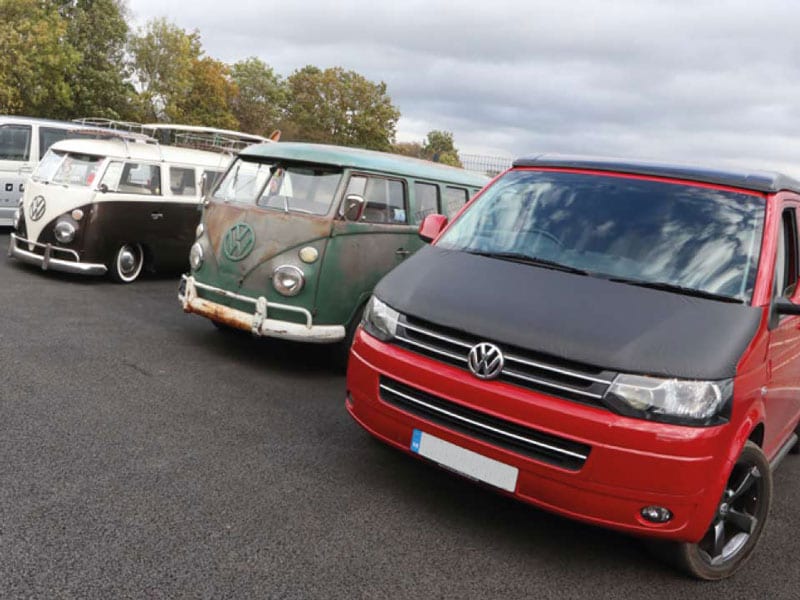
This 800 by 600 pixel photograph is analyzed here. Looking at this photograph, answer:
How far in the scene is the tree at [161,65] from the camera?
47062 millimetres

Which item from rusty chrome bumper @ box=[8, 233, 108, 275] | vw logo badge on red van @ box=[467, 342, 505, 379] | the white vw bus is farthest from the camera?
the white vw bus

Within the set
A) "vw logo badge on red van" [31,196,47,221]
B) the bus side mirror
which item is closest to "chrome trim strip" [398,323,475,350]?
the bus side mirror

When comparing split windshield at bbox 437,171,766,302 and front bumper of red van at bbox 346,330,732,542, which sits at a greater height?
split windshield at bbox 437,171,766,302

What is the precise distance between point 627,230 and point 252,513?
247 cm

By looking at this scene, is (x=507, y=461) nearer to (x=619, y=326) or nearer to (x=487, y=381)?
(x=487, y=381)

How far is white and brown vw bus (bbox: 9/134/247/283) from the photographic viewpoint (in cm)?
904

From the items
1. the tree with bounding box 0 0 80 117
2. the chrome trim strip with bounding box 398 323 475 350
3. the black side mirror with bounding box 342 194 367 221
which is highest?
the tree with bounding box 0 0 80 117

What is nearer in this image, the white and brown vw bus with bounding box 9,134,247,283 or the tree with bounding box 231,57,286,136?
the white and brown vw bus with bounding box 9,134,247,283

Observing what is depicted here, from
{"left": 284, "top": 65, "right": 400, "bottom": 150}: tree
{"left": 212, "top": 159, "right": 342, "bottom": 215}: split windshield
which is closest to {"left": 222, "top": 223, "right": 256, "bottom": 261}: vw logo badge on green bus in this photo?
{"left": 212, "top": 159, "right": 342, "bottom": 215}: split windshield

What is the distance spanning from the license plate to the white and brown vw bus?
243 inches

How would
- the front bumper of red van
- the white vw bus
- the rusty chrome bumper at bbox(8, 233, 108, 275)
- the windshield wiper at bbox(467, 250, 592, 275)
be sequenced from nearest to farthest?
the front bumper of red van
the windshield wiper at bbox(467, 250, 592, 275)
the rusty chrome bumper at bbox(8, 233, 108, 275)
the white vw bus

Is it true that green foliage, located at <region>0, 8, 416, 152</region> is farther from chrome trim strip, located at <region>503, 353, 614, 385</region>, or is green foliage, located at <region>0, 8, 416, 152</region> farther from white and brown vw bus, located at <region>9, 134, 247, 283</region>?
chrome trim strip, located at <region>503, 353, 614, 385</region>

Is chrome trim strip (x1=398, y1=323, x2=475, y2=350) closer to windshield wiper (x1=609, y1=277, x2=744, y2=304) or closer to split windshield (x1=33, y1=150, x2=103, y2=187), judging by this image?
windshield wiper (x1=609, y1=277, x2=744, y2=304)

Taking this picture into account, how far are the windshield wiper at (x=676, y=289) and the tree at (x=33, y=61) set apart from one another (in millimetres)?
33642
